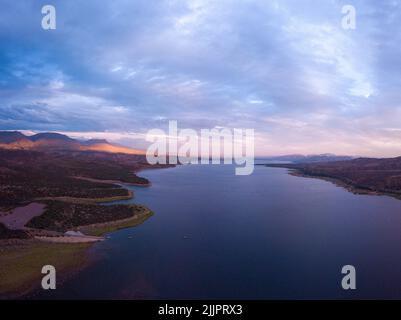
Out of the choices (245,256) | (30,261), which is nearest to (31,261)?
(30,261)

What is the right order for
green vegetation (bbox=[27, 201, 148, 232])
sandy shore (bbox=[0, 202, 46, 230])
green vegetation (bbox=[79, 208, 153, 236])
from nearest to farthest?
sandy shore (bbox=[0, 202, 46, 230])
green vegetation (bbox=[79, 208, 153, 236])
green vegetation (bbox=[27, 201, 148, 232])

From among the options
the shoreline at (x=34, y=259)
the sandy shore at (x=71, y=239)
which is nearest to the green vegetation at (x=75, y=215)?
the shoreline at (x=34, y=259)

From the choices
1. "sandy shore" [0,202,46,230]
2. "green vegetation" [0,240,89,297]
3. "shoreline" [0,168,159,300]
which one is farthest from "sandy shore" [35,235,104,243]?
"sandy shore" [0,202,46,230]

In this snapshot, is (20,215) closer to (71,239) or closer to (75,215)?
(75,215)

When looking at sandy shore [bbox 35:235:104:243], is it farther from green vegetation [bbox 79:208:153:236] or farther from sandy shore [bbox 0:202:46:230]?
sandy shore [bbox 0:202:46:230]

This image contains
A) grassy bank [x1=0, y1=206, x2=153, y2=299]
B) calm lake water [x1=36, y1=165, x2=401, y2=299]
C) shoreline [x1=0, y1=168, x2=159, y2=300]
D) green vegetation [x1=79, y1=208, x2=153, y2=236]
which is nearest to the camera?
shoreline [x1=0, y1=168, x2=159, y2=300]
